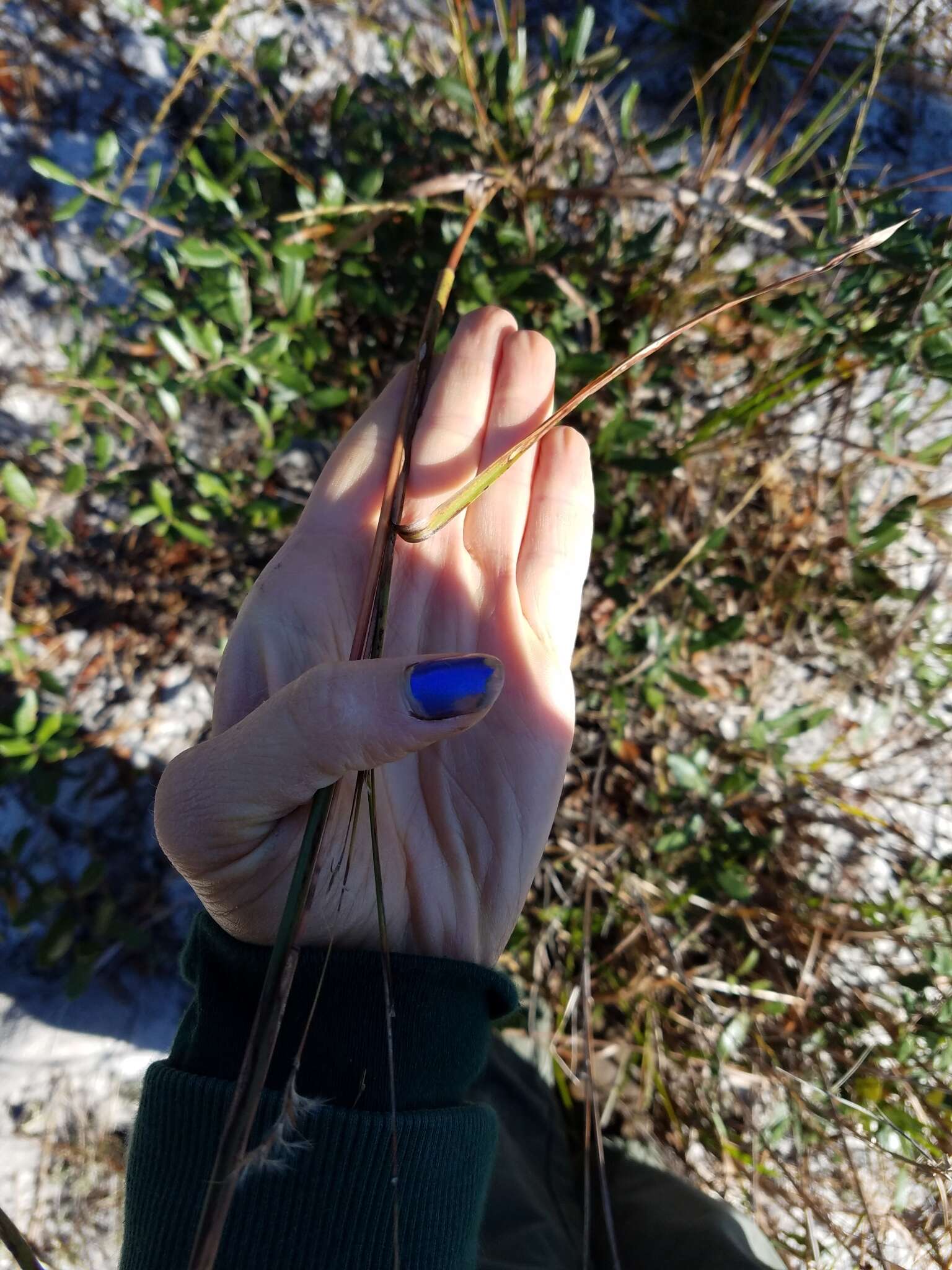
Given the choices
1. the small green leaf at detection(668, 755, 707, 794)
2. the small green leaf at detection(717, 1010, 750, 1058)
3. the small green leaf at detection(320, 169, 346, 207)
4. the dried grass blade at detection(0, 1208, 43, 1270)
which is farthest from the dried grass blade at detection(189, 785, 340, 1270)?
the small green leaf at detection(320, 169, 346, 207)

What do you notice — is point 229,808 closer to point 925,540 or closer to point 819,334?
point 819,334

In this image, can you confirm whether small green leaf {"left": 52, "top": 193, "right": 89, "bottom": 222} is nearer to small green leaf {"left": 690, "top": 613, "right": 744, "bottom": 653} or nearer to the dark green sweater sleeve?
the dark green sweater sleeve

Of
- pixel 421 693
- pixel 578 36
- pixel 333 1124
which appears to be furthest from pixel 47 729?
pixel 578 36

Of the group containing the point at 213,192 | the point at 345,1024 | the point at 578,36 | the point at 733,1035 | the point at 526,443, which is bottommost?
the point at 733,1035

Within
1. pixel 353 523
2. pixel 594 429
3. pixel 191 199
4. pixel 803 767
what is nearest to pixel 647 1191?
pixel 803 767

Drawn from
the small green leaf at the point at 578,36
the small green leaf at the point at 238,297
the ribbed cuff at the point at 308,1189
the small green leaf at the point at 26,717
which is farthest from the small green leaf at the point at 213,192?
the ribbed cuff at the point at 308,1189

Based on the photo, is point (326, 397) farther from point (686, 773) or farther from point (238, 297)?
point (686, 773)
